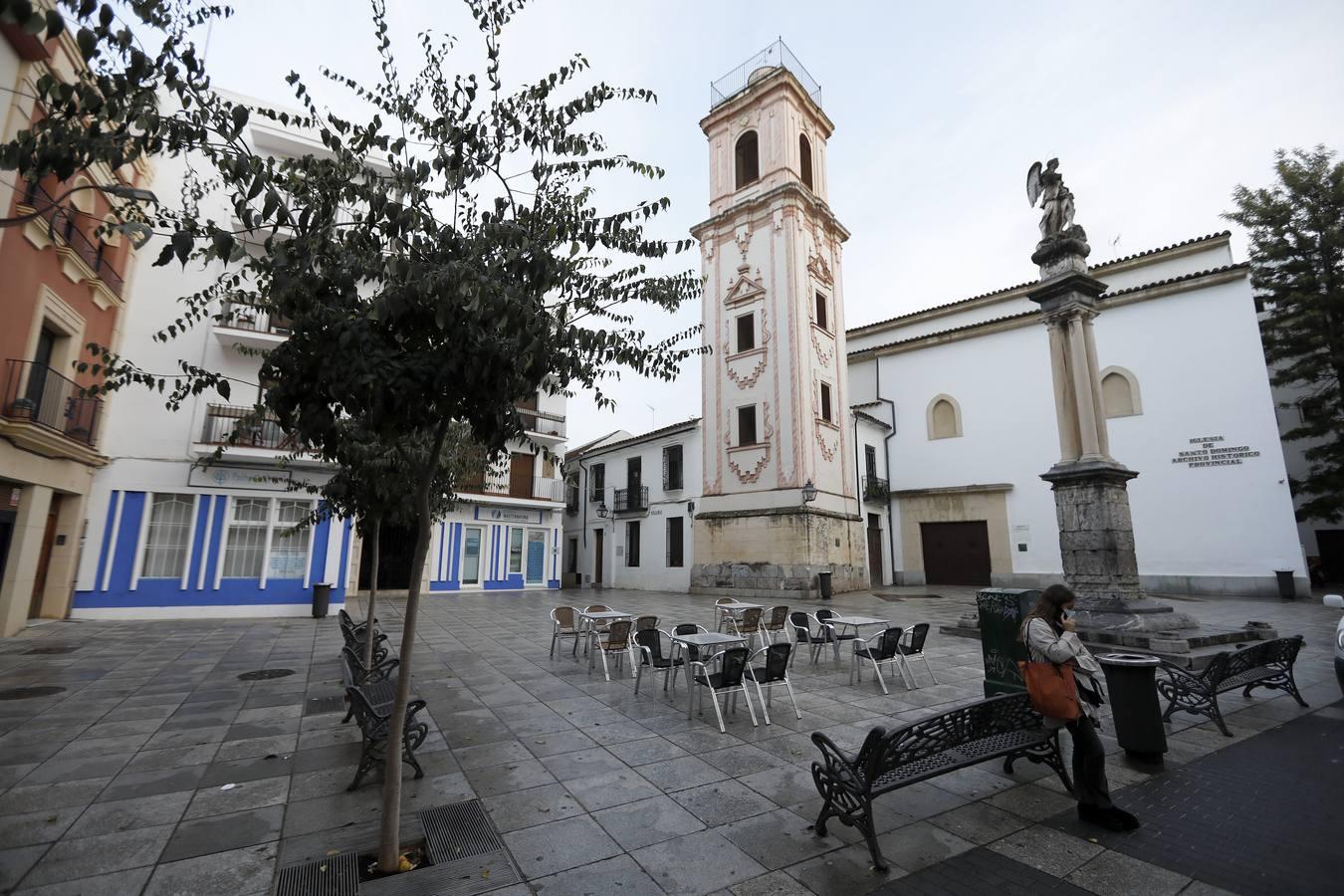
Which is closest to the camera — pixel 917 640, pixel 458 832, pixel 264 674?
pixel 458 832

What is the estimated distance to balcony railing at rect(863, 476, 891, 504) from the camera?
22375mm

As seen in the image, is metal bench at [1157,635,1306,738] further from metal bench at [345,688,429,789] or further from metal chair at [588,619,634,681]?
metal bench at [345,688,429,789]

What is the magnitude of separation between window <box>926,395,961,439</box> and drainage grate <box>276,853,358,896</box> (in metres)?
23.1

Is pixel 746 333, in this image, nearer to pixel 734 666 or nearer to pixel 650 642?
pixel 650 642

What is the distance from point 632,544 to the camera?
79.9ft

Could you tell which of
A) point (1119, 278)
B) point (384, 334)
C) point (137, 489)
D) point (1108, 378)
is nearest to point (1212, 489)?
point (1108, 378)

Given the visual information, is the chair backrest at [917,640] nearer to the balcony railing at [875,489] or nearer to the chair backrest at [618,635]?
the chair backrest at [618,635]

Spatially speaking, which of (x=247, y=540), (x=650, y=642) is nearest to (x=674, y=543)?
(x=247, y=540)

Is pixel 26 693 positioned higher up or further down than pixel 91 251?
further down

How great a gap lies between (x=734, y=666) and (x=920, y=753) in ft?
6.90

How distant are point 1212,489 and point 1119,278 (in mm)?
8281

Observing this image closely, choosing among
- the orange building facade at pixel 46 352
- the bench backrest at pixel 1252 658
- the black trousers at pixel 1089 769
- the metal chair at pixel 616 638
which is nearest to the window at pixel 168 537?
the orange building facade at pixel 46 352

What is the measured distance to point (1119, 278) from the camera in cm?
2111

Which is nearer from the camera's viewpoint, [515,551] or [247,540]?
Result: [247,540]
